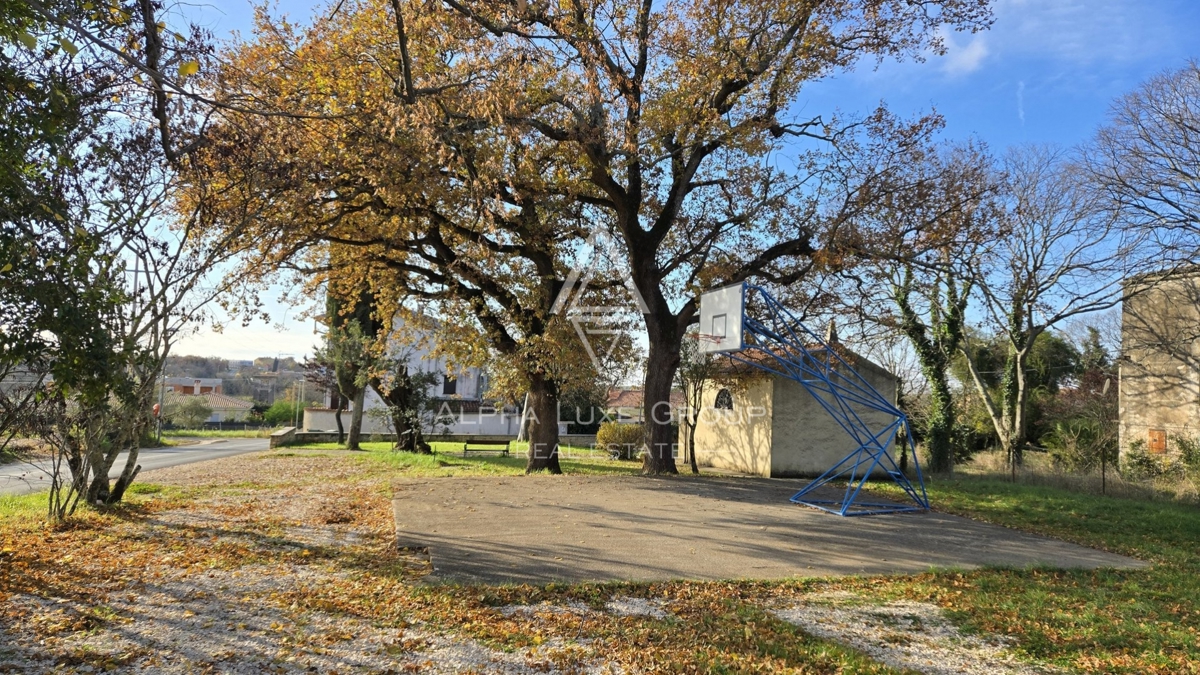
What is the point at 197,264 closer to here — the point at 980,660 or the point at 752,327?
the point at 752,327

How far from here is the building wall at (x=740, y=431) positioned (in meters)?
19.9

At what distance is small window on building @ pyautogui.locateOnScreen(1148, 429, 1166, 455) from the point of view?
20938 millimetres

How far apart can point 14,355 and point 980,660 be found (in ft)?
23.4

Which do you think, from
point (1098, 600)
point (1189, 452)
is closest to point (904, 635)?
point (1098, 600)

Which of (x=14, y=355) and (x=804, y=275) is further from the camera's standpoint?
(x=804, y=275)

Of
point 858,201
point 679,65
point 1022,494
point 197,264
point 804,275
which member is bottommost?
point 1022,494

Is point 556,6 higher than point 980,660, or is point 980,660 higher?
point 556,6

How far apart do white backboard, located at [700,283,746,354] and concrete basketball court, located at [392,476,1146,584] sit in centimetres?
275

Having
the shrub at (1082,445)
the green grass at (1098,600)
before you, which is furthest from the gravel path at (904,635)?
the shrub at (1082,445)

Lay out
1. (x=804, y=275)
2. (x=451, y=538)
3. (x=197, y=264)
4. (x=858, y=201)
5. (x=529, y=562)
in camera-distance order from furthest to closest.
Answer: (x=804, y=275), (x=858, y=201), (x=197, y=264), (x=451, y=538), (x=529, y=562)

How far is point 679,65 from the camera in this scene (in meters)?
13.3

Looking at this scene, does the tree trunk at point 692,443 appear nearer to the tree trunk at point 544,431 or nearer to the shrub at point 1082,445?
the tree trunk at point 544,431

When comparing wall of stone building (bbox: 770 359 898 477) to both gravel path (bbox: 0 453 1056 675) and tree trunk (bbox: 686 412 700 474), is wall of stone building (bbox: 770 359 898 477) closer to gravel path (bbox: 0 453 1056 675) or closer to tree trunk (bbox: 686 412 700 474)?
tree trunk (bbox: 686 412 700 474)

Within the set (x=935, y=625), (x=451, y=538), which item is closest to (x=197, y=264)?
(x=451, y=538)
